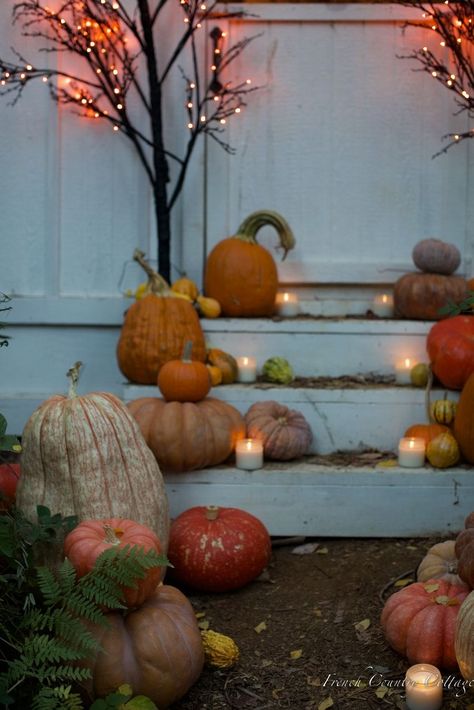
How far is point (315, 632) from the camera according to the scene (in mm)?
3209

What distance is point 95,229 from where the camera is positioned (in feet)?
16.9

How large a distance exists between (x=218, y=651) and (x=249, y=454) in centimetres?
120

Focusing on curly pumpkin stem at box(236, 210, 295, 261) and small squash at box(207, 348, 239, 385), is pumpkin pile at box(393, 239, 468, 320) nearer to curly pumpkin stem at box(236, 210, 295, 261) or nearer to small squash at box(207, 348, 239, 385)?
curly pumpkin stem at box(236, 210, 295, 261)

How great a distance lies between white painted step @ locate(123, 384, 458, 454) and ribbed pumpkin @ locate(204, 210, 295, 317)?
668mm

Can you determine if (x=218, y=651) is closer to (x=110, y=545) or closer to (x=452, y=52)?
(x=110, y=545)

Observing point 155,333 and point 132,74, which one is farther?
point 132,74

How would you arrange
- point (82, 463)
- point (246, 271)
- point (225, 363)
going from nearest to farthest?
point (82, 463)
point (225, 363)
point (246, 271)

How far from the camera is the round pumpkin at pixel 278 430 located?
13.5 ft

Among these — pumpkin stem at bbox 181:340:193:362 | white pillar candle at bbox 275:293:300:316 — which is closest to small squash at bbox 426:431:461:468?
pumpkin stem at bbox 181:340:193:362

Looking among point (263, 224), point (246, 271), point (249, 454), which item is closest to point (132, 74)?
point (263, 224)

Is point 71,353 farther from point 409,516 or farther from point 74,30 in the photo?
point 409,516

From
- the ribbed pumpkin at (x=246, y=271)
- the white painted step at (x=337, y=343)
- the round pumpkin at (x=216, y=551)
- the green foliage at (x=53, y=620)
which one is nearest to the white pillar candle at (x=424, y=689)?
the green foliage at (x=53, y=620)

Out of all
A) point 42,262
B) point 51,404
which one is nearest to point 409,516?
point 51,404

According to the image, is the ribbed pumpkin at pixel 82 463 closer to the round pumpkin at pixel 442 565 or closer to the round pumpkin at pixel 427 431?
the round pumpkin at pixel 442 565
